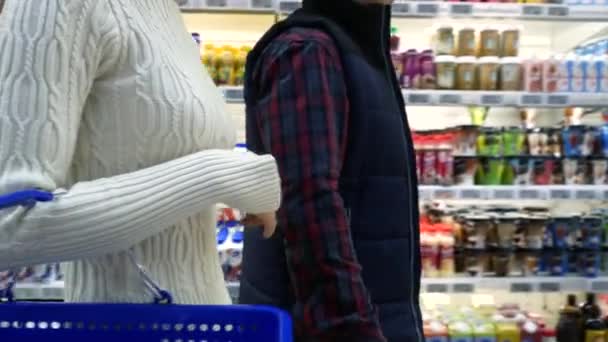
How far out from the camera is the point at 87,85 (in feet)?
2.54

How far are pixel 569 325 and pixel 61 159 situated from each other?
2.90m

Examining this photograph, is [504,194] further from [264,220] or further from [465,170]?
[264,220]

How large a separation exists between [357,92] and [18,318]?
2.38ft

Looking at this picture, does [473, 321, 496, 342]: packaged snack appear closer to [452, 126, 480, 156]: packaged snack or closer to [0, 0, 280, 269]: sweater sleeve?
[452, 126, 480, 156]: packaged snack

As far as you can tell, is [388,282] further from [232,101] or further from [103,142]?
[232,101]

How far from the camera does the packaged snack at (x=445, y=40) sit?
3076 mm

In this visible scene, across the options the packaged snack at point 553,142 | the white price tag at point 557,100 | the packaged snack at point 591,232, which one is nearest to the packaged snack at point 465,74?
the white price tag at point 557,100

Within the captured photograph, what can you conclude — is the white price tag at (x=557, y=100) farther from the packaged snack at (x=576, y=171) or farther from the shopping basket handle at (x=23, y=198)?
the shopping basket handle at (x=23, y=198)

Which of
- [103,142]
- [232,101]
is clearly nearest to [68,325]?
[103,142]

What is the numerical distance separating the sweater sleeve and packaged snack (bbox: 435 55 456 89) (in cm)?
228

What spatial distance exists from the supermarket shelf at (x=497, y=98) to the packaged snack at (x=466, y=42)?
0.34m

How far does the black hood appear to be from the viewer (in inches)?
52.1

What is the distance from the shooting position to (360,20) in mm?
1331

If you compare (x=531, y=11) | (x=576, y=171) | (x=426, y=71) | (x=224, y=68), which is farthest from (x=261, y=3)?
(x=576, y=171)
